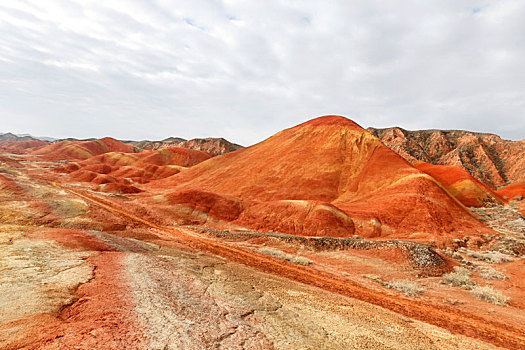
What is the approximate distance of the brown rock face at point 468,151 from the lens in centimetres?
8669

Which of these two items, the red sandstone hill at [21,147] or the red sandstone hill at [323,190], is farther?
the red sandstone hill at [21,147]

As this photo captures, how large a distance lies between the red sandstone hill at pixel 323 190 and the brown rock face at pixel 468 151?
184 feet

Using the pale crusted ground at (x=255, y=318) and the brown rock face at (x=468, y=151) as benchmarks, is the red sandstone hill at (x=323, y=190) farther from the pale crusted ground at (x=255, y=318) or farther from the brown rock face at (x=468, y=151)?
the brown rock face at (x=468, y=151)

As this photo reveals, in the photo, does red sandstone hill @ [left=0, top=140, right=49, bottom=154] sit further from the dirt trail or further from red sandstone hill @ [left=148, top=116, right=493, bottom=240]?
the dirt trail

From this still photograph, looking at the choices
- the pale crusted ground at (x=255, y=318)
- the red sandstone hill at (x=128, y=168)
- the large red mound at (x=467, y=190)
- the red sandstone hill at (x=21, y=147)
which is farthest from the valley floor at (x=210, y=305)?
the red sandstone hill at (x=21, y=147)

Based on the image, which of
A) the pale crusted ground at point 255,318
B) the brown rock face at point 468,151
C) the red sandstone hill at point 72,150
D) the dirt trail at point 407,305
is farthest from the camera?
the red sandstone hill at point 72,150

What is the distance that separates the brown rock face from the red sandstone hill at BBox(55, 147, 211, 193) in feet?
287

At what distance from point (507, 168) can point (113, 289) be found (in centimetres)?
12380

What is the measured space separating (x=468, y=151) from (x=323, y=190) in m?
85.3

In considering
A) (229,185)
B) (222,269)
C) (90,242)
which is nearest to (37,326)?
(222,269)

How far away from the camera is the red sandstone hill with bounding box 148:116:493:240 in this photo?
28.5 metres

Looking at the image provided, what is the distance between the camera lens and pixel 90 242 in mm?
12727

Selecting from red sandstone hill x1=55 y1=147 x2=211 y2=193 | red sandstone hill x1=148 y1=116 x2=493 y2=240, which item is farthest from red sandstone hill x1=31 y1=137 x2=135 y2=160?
red sandstone hill x1=148 y1=116 x2=493 y2=240

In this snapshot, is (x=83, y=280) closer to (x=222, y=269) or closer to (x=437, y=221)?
(x=222, y=269)
